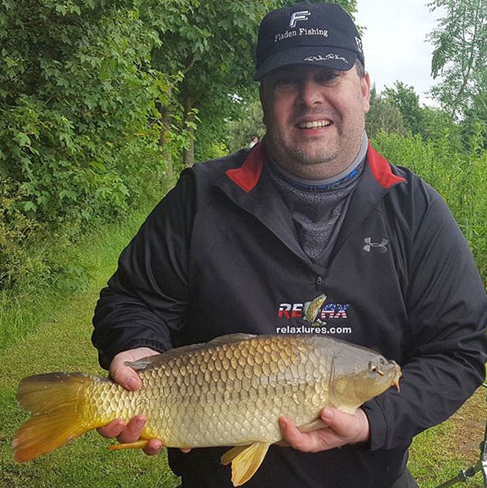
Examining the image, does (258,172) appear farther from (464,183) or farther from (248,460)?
(464,183)

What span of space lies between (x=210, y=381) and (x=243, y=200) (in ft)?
1.80

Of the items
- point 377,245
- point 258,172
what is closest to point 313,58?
point 258,172

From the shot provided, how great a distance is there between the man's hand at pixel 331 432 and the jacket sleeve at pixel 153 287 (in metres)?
0.48

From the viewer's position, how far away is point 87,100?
215 inches

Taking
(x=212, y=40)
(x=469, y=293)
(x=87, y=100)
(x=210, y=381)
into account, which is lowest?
(x=210, y=381)

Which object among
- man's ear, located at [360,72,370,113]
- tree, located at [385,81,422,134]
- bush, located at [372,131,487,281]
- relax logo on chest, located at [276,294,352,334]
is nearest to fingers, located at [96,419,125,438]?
relax logo on chest, located at [276,294,352,334]

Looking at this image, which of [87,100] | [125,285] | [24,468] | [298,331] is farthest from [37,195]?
[298,331]

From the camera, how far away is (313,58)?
181 cm

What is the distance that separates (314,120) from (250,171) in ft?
0.80

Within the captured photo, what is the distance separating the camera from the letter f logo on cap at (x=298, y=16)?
189 cm

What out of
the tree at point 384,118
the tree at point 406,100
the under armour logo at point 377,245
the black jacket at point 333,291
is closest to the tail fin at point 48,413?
the black jacket at point 333,291

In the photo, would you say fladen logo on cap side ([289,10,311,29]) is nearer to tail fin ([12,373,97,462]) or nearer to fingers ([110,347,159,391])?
fingers ([110,347,159,391])

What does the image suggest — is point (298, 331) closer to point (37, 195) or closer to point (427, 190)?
point (427, 190)

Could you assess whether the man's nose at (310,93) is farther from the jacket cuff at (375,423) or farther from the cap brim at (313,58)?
the jacket cuff at (375,423)
